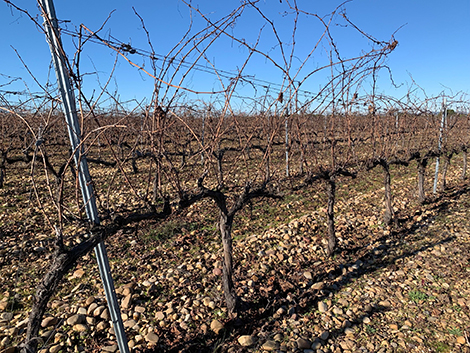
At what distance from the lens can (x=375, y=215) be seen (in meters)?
6.19

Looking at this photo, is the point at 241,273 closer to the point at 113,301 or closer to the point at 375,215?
the point at 113,301

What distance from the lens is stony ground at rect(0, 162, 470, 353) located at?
305 centimetres

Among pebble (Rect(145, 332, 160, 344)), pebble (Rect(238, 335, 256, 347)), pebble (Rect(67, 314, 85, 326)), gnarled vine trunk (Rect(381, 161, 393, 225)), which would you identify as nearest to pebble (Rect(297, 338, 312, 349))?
pebble (Rect(238, 335, 256, 347))

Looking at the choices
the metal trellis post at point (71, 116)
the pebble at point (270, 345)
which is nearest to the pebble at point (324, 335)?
the pebble at point (270, 345)

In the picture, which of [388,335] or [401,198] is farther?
[401,198]

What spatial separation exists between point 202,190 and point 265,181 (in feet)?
3.56

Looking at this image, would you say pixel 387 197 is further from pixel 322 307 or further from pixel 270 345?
pixel 270 345

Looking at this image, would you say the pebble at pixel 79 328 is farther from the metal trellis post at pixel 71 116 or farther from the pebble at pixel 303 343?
the pebble at pixel 303 343

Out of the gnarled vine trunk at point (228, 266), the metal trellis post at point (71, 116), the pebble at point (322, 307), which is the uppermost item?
the metal trellis post at point (71, 116)

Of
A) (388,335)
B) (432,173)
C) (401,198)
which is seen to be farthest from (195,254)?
(432,173)

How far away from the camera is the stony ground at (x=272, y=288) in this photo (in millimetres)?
3049

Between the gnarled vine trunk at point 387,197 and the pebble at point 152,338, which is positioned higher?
the gnarled vine trunk at point 387,197

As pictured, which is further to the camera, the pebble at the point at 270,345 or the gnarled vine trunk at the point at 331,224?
the gnarled vine trunk at the point at 331,224

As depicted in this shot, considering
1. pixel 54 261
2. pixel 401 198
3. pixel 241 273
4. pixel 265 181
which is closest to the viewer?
pixel 54 261
